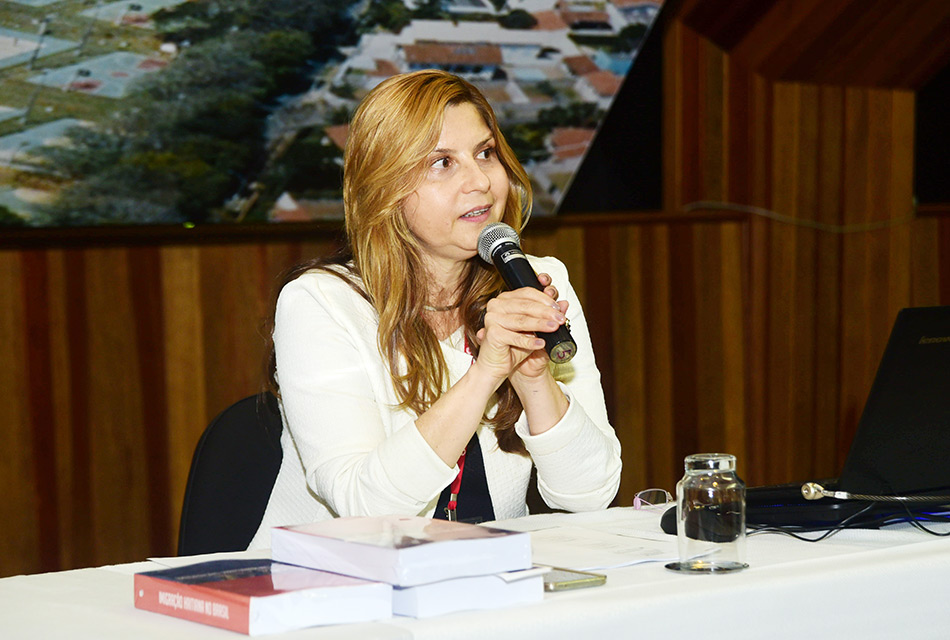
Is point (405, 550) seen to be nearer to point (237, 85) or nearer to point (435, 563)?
point (435, 563)

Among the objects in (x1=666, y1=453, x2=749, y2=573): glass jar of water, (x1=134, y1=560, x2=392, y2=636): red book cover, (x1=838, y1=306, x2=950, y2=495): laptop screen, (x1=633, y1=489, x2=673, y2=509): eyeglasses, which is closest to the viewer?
(x1=134, y1=560, x2=392, y2=636): red book cover

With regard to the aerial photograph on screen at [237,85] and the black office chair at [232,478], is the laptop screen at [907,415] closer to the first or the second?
the black office chair at [232,478]

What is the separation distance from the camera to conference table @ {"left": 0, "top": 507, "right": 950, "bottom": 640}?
41.3 inches

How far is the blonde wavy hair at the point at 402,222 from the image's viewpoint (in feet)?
5.99

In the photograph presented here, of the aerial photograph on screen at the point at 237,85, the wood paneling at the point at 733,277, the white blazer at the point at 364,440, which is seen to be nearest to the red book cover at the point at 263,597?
the white blazer at the point at 364,440

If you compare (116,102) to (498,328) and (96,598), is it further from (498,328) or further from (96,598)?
(96,598)

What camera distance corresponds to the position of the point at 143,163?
106 inches

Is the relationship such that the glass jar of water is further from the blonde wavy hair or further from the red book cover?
the blonde wavy hair

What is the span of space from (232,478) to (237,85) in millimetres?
1213

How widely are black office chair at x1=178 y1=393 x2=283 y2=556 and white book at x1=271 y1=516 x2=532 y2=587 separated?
2.16ft

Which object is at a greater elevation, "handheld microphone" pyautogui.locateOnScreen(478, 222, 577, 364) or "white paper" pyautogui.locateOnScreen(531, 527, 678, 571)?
"handheld microphone" pyautogui.locateOnScreen(478, 222, 577, 364)

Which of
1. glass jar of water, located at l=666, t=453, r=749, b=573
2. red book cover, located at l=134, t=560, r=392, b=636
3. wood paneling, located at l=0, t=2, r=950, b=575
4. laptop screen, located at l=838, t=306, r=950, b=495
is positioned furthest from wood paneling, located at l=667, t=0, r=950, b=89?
red book cover, located at l=134, t=560, r=392, b=636

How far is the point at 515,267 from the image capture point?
1596 millimetres

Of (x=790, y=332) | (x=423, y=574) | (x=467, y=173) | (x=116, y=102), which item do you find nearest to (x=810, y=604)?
(x=423, y=574)
